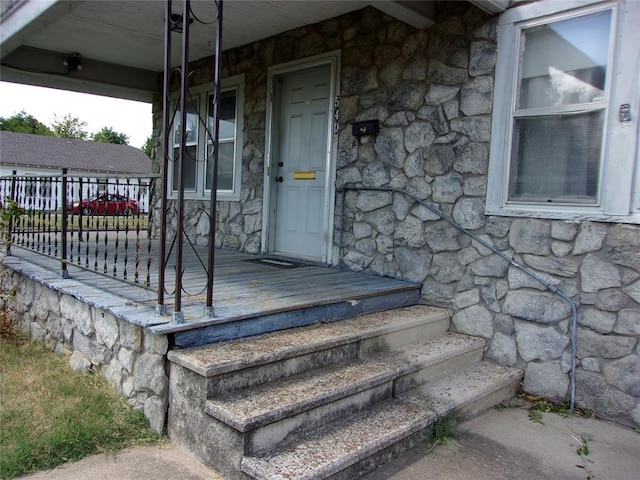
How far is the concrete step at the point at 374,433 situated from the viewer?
193 centimetres

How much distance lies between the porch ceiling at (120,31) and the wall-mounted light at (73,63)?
0.04 meters

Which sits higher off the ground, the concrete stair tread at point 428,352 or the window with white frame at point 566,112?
the window with white frame at point 566,112

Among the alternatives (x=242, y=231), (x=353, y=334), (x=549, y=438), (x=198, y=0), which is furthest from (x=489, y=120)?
(x=242, y=231)

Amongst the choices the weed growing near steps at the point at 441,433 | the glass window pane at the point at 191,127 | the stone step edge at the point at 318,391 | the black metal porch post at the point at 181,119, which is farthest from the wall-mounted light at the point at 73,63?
the weed growing near steps at the point at 441,433

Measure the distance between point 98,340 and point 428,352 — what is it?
2097 mm

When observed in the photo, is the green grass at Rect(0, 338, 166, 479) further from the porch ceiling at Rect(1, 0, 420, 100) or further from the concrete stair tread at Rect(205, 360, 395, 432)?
the porch ceiling at Rect(1, 0, 420, 100)

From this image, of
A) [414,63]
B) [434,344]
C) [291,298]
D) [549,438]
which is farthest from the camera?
[414,63]

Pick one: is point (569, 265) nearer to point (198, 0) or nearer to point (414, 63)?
point (414, 63)

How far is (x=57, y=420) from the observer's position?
2.34 m

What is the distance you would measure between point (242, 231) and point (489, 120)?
Result: 3.13 metres

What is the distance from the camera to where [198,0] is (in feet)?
13.4

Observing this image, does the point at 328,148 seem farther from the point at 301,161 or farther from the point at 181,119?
the point at 181,119

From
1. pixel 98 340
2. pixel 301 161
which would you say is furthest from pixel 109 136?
pixel 98 340

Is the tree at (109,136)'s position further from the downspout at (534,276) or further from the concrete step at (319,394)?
the concrete step at (319,394)
